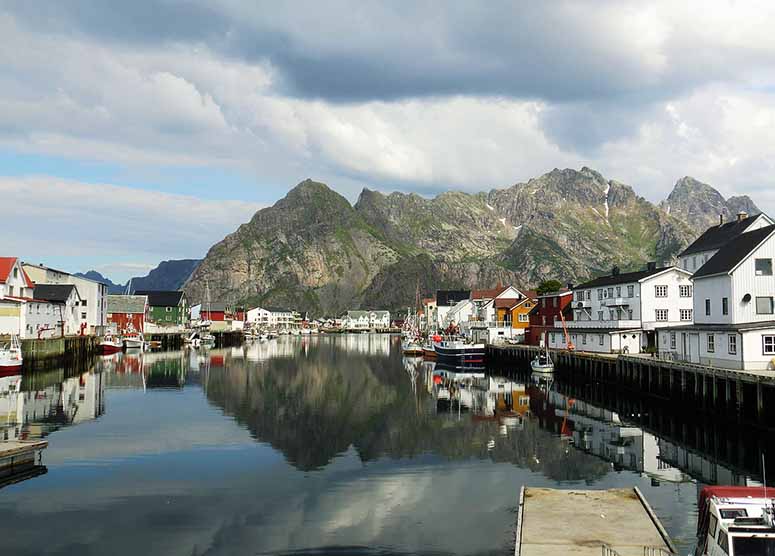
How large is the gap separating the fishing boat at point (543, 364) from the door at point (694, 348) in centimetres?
2372

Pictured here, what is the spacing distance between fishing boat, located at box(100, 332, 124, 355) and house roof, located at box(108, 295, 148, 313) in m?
26.6

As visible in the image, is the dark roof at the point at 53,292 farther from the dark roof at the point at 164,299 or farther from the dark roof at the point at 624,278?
the dark roof at the point at 624,278

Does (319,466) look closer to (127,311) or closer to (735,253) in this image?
(735,253)

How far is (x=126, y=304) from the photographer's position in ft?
474

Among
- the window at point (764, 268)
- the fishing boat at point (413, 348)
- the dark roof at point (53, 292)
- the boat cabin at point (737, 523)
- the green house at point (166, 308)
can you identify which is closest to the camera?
the boat cabin at point (737, 523)

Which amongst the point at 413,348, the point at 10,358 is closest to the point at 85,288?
the point at 10,358

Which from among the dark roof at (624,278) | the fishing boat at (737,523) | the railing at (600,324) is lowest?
the fishing boat at (737,523)

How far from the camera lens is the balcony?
→ 77.1 m

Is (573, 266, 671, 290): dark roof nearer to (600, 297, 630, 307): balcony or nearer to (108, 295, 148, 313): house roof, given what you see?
(600, 297, 630, 307): balcony

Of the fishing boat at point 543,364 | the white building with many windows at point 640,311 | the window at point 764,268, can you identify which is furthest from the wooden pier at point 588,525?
the fishing boat at point 543,364

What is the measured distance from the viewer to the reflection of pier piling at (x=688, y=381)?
36863mm

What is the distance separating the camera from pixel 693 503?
2483 cm

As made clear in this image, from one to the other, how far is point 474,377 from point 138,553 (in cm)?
6343

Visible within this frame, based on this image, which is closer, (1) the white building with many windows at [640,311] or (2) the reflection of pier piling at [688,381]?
(2) the reflection of pier piling at [688,381]
